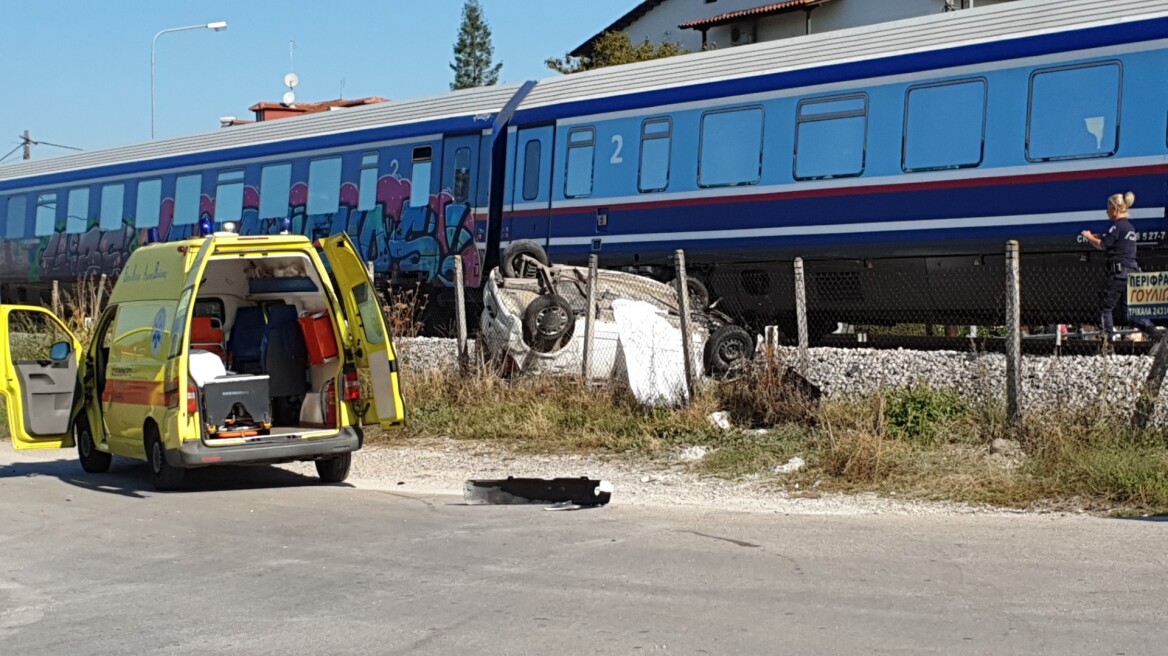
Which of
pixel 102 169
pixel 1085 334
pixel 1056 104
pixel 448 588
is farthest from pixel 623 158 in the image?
pixel 102 169

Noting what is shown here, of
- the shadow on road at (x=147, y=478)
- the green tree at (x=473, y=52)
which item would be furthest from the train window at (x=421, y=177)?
the green tree at (x=473, y=52)

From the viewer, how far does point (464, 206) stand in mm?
22906

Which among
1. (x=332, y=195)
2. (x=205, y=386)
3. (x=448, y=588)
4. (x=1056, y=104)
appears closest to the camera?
(x=448, y=588)

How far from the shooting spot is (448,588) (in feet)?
25.2

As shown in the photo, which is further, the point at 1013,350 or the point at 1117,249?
the point at 1117,249

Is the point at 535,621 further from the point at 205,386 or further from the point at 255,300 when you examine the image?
the point at 255,300

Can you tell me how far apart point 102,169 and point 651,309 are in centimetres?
2016

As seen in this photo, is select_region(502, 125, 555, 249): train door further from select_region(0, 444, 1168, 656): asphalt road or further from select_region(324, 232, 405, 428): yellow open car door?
select_region(0, 444, 1168, 656): asphalt road

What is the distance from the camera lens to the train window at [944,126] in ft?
52.6

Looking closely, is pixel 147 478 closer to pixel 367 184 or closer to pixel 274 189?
pixel 367 184

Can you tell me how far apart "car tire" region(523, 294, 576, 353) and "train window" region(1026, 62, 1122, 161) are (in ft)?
17.3

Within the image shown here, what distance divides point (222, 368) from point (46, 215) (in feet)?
79.2

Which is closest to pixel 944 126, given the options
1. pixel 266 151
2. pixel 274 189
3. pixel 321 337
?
pixel 321 337

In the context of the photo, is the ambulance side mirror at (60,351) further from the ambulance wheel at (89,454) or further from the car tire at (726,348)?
the car tire at (726,348)
